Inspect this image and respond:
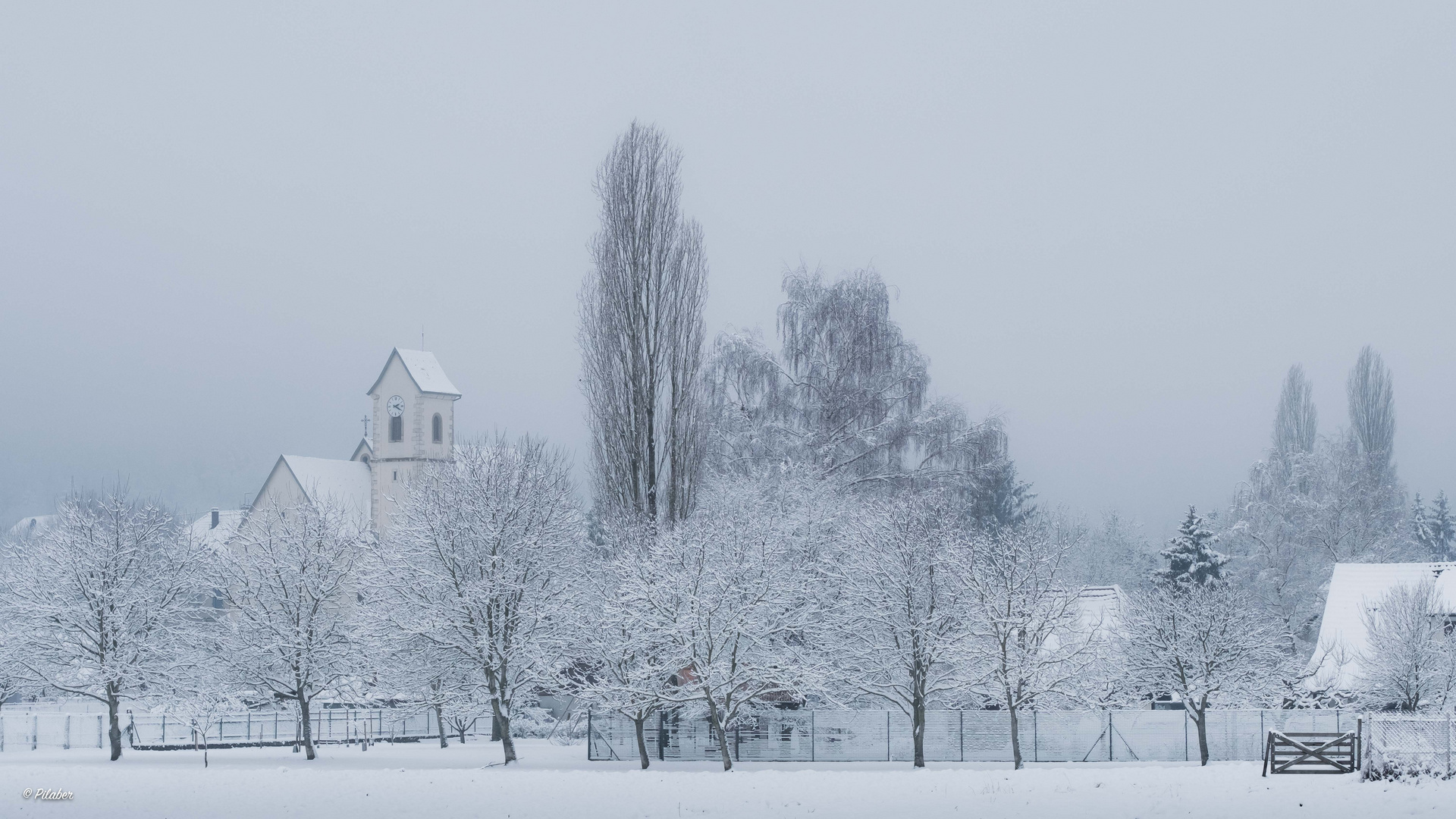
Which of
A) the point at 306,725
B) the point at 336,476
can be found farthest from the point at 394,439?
the point at 306,725

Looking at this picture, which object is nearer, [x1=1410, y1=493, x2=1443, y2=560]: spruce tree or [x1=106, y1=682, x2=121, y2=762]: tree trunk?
[x1=106, y1=682, x2=121, y2=762]: tree trunk

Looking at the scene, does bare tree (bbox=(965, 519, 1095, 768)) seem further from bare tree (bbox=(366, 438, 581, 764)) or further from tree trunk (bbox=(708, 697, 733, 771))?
bare tree (bbox=(366, 438, 581, 764))

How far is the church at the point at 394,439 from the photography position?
3177 inches

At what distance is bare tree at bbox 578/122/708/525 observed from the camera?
37812 millimetres

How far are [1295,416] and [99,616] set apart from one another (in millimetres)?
62942

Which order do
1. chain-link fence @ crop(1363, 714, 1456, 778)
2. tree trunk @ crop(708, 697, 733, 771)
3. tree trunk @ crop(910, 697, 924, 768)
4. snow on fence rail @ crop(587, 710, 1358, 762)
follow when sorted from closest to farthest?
chain-link fence @ crop(1363, 714, 1456, 778), tree trunk @ crop(708, 697, 733, 771), tree trunk @ crop(910, 697, 924, 768), snow on fence rail @ crop(587, 710, 1358, 762)

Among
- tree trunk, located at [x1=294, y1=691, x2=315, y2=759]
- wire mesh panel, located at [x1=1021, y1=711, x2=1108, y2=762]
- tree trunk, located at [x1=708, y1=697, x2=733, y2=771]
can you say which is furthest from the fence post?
tree trunk, located at [x1=294, y1=691, x2=315, y2=759]

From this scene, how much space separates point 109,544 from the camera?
36750mm

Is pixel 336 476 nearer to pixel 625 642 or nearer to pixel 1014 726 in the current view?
pixel 625 642

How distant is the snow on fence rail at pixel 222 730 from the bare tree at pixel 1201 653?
22039 mm

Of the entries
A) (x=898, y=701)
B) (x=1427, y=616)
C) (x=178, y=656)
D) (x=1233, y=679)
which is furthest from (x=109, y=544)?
(x=1427, y=616)

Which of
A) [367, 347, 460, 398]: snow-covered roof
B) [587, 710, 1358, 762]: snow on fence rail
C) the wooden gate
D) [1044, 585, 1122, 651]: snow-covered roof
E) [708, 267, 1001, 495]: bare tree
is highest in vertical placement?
[367, 347, 460, 398]: snow-covered roof

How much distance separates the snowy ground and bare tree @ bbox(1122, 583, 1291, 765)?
8094mm

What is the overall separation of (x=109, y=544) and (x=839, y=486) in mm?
22333
